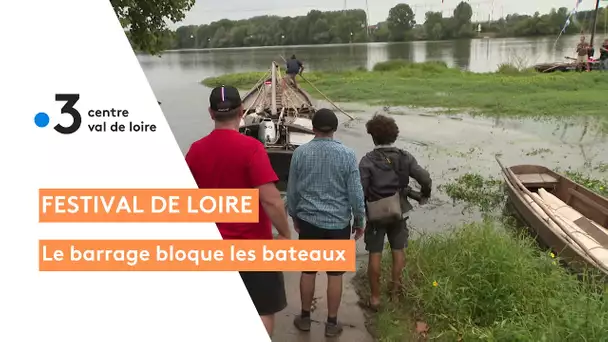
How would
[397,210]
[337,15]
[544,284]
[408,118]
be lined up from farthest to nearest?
1. [337,15]
2. [408,118]
3. [544,284]
4. [397,210]

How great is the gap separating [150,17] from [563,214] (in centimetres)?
586

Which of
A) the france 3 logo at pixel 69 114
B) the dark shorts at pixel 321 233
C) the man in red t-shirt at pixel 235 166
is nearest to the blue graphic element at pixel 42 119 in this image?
the france 3 logo at pixel 69 114

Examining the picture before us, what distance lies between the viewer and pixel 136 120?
2.39 meters

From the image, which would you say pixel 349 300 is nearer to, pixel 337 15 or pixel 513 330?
pixel 513 330

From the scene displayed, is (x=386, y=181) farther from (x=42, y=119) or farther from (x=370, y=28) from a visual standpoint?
(x=370, y=28)

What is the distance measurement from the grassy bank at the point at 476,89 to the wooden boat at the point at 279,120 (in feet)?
24.0

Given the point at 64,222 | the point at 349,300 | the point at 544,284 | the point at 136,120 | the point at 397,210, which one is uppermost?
the point at 136,120

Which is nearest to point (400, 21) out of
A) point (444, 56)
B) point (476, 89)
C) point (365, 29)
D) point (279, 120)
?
point (365, 29)

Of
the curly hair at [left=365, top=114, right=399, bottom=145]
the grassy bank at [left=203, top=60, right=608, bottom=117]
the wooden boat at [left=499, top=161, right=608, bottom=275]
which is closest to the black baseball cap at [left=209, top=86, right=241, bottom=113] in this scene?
the curly hair at [left=365, top=114, right=399, bottom=145]

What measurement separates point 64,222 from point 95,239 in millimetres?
163

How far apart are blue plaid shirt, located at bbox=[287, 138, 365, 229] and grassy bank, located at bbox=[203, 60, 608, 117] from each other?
571 inches

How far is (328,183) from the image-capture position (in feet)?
11.7

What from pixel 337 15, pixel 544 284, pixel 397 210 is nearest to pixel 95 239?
pixel 397 210

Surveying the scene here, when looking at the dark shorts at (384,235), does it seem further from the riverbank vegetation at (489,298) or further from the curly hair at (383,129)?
the curly hair at (383,129)
